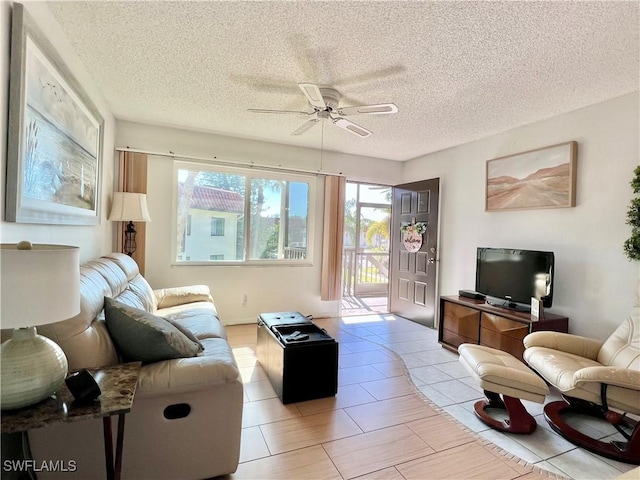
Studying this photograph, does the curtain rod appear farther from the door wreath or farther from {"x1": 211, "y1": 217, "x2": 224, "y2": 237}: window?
the door wreath

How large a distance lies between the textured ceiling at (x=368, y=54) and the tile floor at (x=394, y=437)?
2.42m

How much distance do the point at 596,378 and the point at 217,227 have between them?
12.6 feet

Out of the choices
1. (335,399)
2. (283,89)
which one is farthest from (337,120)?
(335,399)

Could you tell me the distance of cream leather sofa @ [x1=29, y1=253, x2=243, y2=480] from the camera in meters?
1.35

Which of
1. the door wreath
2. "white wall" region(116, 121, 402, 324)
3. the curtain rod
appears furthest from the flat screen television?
the curtain rod

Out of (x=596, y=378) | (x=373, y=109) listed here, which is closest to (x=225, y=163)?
(x=373, y=109)

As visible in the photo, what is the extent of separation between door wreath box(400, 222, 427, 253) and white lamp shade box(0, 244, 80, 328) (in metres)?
4.12

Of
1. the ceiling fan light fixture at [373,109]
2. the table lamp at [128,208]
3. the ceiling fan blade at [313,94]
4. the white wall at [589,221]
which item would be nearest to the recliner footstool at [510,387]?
the white wall at [589,221]

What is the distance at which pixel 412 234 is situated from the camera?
4.62 m

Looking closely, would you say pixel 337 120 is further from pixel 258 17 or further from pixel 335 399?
pixel 335 399

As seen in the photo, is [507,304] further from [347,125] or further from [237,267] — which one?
[237,267]

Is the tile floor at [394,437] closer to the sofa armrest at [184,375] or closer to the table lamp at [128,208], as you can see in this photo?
the sofa armrest at [184,375]

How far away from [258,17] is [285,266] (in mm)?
3119

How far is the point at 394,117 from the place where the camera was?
3146mm
